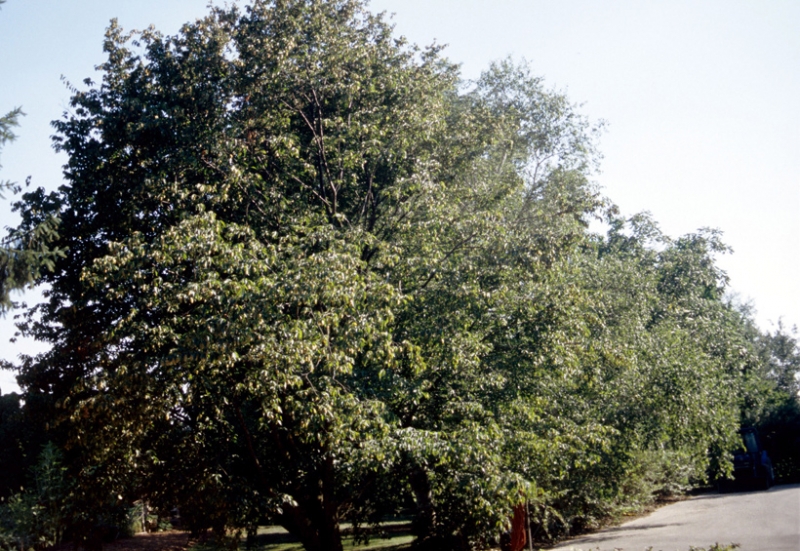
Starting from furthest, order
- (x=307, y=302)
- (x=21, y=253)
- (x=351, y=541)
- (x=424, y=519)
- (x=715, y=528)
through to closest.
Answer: (x=351, y=541), (x=424, y=519), (x=715, y=528), (x=21, y=253), (x=307, y=302)

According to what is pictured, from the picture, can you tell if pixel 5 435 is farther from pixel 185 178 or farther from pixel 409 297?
pixel 409 297

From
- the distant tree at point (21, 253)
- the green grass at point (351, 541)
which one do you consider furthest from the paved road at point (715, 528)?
the distant tree at point (21, 253)

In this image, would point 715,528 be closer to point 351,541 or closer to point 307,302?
point 351,541

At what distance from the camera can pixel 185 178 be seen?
13.0 meters

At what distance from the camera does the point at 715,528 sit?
17531mm

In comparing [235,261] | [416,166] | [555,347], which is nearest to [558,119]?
[416,166]

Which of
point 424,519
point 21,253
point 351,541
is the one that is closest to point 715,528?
point 424,519

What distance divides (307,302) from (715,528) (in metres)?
Result: 13.7

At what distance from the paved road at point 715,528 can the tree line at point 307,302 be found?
9.08ft

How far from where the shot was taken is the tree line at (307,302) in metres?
10.5

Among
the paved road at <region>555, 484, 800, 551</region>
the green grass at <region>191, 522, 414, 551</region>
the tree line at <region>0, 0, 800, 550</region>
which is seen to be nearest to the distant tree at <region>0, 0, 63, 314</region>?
the tree line at <region>0, 0, 800, 550</region>

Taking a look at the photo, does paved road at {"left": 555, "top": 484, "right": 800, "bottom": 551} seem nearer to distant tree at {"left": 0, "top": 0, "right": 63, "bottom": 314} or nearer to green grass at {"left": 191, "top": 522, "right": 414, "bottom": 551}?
green grass at {"left": 191, "top": 522, "right": 414, "bottom": 551}

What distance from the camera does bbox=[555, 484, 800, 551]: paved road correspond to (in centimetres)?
1439

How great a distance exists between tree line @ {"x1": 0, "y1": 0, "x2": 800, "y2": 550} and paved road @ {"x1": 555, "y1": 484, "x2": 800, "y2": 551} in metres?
2.77
